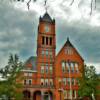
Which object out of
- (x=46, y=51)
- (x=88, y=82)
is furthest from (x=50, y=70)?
(x=88, y=82)

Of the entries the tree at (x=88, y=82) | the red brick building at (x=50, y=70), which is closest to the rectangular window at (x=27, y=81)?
the red brick building at (x=50, y=70)

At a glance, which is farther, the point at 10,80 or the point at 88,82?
the point at 88,82

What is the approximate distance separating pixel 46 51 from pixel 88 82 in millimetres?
15081

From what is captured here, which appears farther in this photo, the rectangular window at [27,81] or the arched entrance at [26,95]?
the rectangular window at [27,81]

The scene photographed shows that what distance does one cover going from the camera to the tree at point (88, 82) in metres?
44.4

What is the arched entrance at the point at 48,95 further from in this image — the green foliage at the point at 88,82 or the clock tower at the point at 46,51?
the green foliage at the point at 88,82

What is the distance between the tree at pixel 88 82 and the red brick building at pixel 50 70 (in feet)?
31.5

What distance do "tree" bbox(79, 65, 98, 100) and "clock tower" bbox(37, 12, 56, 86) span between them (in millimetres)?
11866

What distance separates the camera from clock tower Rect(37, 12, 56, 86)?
5591 centimetres

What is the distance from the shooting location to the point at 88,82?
4441cm

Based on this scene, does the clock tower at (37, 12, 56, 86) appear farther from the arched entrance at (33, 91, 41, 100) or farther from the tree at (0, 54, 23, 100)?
the tree at (0, 54, 23, 100)

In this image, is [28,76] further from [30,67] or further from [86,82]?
[86,82]

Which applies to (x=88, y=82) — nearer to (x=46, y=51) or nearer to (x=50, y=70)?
(x=50, y=70)

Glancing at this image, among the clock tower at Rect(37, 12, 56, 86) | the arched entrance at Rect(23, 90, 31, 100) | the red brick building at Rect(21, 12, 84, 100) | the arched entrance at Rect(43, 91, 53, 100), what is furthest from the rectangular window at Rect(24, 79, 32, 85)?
the arched entrance at Rect(43, 91, 53, 100)
